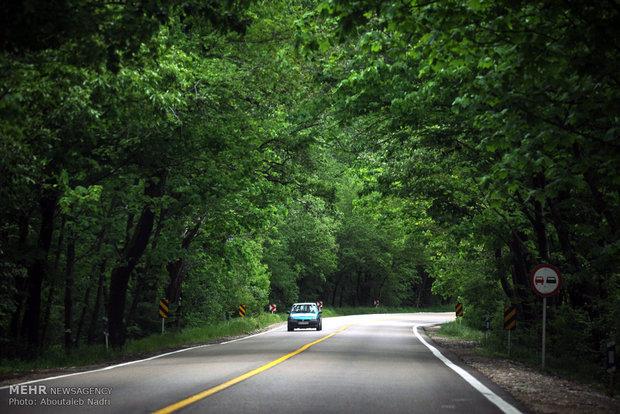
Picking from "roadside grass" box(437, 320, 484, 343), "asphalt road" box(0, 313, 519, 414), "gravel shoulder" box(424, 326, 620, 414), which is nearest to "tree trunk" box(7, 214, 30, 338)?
"asphalt road" box(0, 313, 519, 414)

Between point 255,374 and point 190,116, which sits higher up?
point 190,116

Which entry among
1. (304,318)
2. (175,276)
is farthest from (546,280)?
(304,318)

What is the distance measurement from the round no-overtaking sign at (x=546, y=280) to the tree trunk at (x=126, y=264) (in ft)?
36.1

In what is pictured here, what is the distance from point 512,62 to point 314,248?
189ft

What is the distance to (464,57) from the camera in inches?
363

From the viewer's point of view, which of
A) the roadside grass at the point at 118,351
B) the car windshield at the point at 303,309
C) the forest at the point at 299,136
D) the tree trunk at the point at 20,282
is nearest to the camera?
the forest at the point at 299,136

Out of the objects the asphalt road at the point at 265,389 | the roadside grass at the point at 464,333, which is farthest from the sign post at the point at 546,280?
the roadside grass at the point at 464,333

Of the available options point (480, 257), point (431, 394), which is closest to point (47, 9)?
point (431, 394)

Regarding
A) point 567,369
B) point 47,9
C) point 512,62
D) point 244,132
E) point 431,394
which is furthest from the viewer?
point 244,132

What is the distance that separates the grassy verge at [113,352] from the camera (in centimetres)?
1575

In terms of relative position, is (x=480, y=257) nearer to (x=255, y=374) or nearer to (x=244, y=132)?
(x=244, y=132)

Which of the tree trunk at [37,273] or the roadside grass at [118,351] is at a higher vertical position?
the tree trunk at [37,273]

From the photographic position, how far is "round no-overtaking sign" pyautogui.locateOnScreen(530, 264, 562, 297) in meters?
15.5

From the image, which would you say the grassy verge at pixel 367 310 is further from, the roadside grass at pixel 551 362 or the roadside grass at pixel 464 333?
the roadside grass at pixel 551 362
